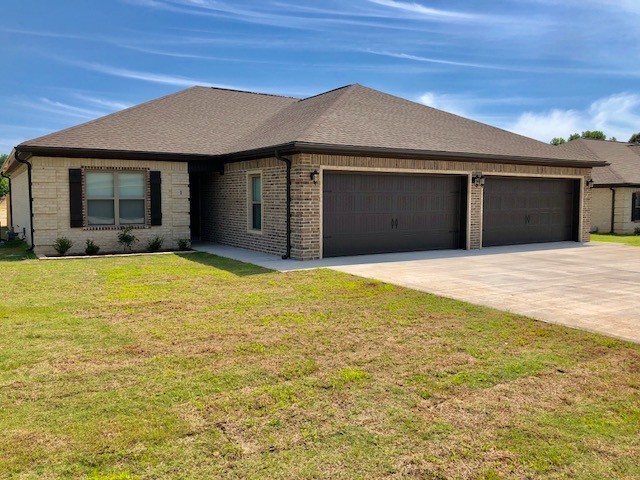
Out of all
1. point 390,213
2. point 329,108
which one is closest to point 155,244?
point 329,108

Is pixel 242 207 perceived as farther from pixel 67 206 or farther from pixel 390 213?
pixel 67 206

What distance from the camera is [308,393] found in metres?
4.28

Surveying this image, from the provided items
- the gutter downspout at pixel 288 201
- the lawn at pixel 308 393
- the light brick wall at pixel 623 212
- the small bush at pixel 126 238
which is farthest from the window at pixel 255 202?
the light brick wall at pixel 623 212

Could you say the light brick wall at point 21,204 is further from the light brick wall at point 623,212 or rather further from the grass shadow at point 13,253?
the light brick wall at point 623,212

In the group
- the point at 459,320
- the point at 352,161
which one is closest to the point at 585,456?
the point at 459,320

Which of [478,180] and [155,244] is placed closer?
[155,244]

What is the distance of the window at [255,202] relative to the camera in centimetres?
1480

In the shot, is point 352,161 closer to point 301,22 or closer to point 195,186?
point 301,22

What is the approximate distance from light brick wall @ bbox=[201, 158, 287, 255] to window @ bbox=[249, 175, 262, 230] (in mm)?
120

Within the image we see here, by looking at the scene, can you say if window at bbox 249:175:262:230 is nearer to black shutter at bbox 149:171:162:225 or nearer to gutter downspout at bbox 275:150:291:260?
gutter downspout at bbox 275:150:291:260

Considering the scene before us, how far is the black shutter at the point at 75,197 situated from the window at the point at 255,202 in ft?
15.1

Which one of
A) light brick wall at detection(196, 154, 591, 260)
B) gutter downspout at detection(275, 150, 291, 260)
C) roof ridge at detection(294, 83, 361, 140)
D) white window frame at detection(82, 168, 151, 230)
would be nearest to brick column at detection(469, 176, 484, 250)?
light brick wall at detection(196, 154, 591, 260)

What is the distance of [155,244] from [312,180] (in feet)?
17.5

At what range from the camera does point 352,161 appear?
1322 centimetres
